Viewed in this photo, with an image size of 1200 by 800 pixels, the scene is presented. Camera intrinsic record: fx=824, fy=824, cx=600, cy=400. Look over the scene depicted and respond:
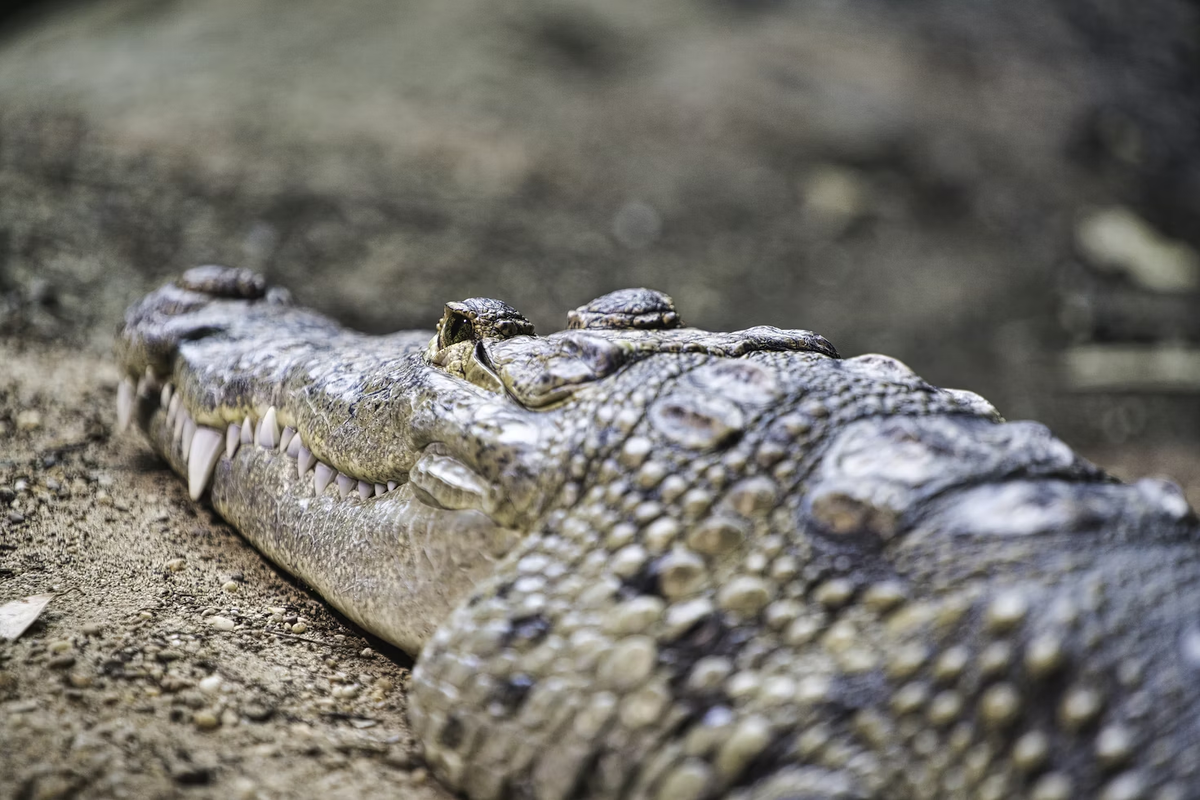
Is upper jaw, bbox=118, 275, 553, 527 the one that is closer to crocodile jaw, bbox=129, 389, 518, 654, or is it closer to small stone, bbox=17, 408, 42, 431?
crocodile jaw, bbox=129, 389, 518, 654

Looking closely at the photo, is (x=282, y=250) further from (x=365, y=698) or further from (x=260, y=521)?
(x=365, y=698)

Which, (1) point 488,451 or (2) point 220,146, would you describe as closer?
(1) point 488,451

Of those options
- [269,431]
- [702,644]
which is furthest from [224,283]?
[702,644]

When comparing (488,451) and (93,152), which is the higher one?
(93,152)

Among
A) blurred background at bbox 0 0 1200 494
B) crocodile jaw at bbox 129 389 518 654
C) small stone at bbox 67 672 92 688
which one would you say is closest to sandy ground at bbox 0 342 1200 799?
small stone at bbox 67 672 92 688

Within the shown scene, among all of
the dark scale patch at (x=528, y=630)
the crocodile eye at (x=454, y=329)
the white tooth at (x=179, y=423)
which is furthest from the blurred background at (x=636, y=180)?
the dark scale patch at (x=528, y=630)

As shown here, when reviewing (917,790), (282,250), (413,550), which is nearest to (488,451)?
(413,550)
